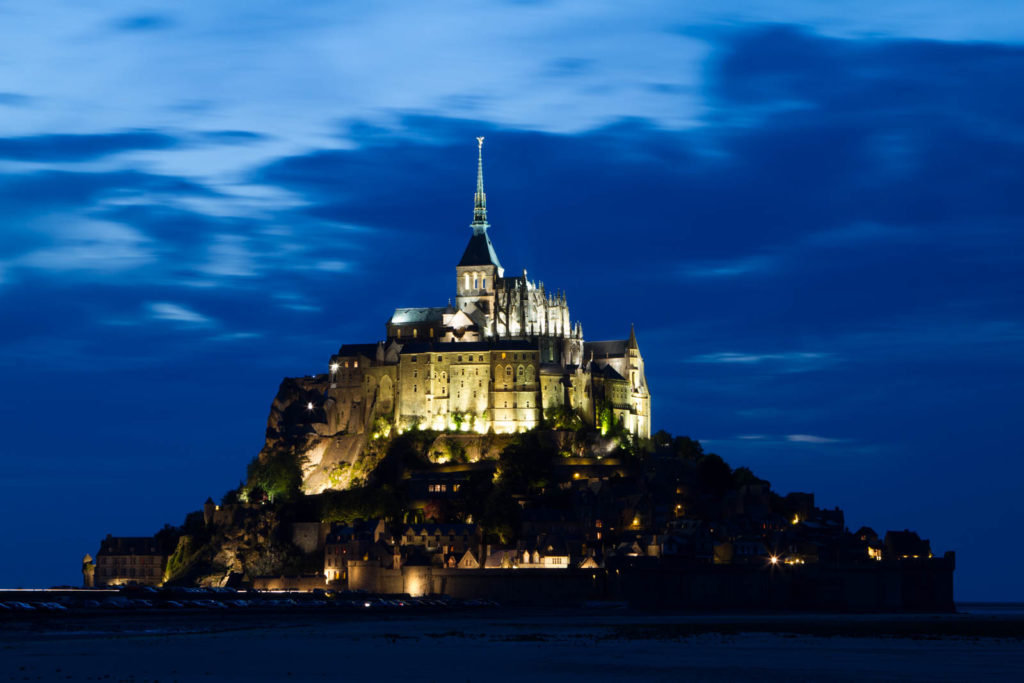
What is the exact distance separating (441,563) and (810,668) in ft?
195

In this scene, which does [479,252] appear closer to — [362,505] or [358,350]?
[358,350]

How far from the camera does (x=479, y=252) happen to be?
160250 millimetres

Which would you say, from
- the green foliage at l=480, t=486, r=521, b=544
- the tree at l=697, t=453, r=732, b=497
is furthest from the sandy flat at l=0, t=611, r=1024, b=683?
the tree at l=697, t=453, r=732, b=497

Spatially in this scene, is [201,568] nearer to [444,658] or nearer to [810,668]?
[444,658]

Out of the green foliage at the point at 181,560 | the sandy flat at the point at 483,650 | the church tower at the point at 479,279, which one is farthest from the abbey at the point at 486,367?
the sandy flat at the point at 483,650

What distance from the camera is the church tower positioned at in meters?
156

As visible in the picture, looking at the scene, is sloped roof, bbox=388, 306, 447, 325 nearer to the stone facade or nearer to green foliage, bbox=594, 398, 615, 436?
green foliage, bbox=594, 398, 615, 436

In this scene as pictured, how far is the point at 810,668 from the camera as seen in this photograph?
6253 cm

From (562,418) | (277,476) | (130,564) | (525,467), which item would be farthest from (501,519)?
(130,564)

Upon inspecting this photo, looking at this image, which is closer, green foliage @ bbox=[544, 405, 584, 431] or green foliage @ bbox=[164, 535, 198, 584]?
green foliage @ bbox=[164, 535, 198, 584]

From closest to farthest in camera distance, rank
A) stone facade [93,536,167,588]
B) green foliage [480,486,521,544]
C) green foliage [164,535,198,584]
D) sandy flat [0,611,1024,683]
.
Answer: sandy flat [0,611,1024,683], green foliage [480,486,521,544], green foliage [164,535,198,584], stone facade [93,536,167,588]

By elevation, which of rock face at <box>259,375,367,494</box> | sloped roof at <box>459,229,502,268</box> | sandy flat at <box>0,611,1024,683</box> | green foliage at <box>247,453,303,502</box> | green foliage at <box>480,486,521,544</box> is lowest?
sandy flat at <box>0,611,1024,683</box>

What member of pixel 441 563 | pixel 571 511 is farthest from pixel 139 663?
pixel 571 511

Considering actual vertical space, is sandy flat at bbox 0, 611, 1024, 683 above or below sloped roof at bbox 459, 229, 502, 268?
below
